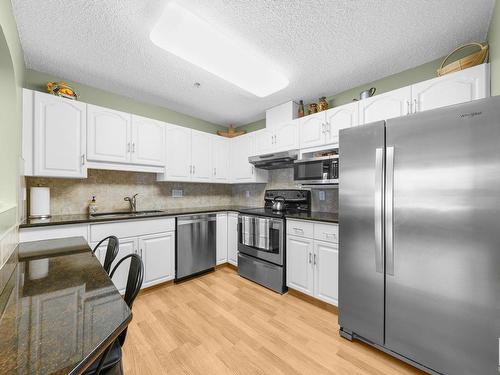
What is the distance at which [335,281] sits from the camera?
2070 mm

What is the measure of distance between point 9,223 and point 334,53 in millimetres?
2805

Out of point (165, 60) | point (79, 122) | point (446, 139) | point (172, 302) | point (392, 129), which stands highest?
point (165, 60)

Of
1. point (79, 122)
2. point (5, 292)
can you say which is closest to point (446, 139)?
point (5, 292)

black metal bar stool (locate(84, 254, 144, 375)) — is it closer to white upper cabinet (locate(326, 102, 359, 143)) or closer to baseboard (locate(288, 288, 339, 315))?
baseboard (locate(288, 288, 339, 315))

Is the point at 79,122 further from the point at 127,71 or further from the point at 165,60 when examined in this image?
the point at 165,60

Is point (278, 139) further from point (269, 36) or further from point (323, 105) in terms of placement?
point (269, 36)

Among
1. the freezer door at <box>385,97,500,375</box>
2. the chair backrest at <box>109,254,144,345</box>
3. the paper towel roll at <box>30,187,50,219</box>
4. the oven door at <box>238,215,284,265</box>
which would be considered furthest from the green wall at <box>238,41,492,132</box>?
the paper towel roll at <box>30,187,50,219</box>

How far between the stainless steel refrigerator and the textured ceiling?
2.71 feet

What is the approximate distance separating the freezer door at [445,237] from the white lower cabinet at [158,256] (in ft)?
7.52

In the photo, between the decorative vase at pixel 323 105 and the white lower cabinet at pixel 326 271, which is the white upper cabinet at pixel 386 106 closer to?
the decorative vase at pixel 323 105

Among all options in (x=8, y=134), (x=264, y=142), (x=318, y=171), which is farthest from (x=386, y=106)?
(x=8, y=134)

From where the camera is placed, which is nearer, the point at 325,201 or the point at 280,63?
the point at 280,63

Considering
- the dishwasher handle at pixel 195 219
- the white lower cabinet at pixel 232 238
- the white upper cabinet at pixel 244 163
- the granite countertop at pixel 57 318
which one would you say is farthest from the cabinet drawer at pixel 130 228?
the white upper cabinet at pixel 244 163

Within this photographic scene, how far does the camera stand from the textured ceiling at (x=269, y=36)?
1.51 metres
